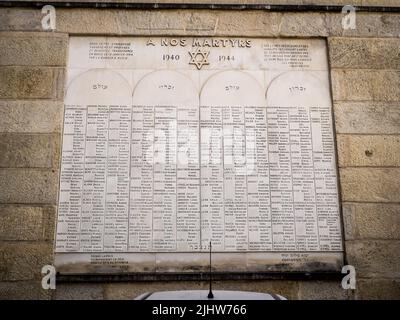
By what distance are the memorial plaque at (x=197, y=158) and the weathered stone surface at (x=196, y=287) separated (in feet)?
0.66

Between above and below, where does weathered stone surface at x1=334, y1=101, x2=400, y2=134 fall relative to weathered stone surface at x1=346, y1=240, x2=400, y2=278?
above

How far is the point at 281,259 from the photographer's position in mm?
6414

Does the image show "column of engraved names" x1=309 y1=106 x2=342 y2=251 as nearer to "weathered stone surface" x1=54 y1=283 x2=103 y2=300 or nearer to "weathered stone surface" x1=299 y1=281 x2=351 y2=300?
"weathered stone surface" x1=299 y1=281 x2=351 y2=300

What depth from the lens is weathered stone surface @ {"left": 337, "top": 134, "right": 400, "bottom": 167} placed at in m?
6.80

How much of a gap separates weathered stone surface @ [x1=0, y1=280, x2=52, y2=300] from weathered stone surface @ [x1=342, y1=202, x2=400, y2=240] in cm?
425

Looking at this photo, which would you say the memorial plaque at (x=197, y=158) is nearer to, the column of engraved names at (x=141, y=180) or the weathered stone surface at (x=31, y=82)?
the column of engraved names at (x=141, y=180)

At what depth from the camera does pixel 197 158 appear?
6.78 m

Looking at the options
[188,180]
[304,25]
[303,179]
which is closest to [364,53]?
[304,25]

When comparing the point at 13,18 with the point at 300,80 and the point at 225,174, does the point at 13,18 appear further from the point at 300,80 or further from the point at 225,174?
the point at 300,80

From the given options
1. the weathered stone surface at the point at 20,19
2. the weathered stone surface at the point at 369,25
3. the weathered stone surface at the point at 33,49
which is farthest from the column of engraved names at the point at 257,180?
the weathered stone surface at the point at 20,19

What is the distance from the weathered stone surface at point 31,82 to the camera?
6.93m

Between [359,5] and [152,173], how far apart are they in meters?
4.39

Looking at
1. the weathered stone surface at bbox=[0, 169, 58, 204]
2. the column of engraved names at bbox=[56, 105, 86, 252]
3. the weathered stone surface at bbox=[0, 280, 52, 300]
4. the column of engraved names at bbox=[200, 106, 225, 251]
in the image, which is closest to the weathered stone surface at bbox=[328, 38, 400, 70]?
the column of engraved names at bbox=[200, 106, 225, 251]
